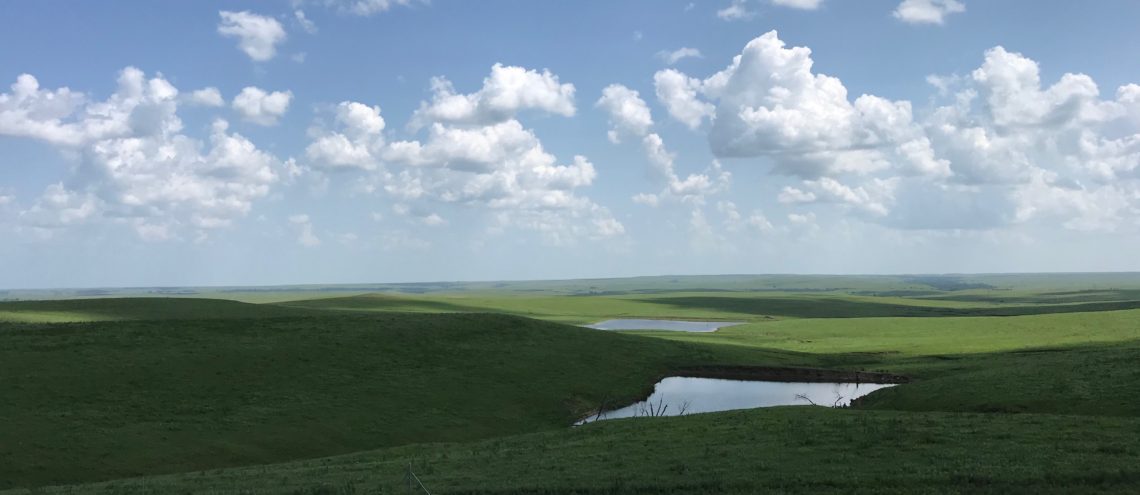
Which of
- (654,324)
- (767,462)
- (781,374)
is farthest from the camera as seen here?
(654,324)

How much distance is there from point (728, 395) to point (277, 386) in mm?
36297

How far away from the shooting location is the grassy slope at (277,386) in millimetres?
40156

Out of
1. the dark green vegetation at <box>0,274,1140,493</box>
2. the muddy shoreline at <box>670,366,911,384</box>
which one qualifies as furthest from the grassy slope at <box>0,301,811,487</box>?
the muddy shoreline at <box>670,366,911,384</box>

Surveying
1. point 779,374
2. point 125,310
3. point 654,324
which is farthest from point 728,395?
point 654,324

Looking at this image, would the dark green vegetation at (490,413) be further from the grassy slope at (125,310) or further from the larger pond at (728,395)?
the larger pond at (728,395)

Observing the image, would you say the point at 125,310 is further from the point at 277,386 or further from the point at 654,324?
the point at 654,324

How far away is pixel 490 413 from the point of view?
54.5 m

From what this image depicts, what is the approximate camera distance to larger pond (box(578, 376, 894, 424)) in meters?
60.1

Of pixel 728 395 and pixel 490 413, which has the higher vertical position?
pixel 490 413

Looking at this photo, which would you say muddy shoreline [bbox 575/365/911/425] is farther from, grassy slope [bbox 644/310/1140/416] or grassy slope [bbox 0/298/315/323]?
grassy slope [bbox 0/298/315/323]

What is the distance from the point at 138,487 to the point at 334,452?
565 inches

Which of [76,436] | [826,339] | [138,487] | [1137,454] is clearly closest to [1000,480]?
[1137,454]

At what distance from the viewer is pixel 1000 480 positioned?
76.0 ft

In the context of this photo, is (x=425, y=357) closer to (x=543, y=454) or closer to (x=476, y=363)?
(x=476, y=363)
